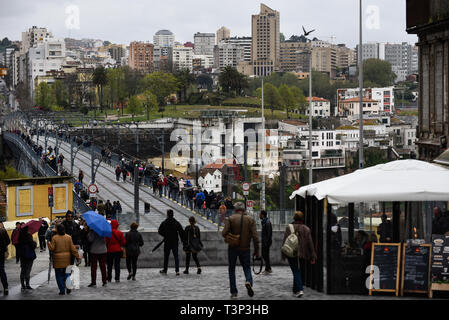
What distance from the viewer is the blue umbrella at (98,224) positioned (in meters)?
15.4

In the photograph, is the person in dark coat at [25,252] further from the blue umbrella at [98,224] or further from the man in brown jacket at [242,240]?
the man in brown jacket at [242,240]

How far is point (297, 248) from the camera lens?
44.2ft

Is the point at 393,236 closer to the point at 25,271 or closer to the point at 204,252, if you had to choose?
the point at 25,271

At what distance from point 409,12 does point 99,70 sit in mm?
159562

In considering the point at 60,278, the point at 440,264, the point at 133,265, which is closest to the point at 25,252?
the point at 60,278

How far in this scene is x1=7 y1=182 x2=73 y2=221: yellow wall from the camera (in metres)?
39.3

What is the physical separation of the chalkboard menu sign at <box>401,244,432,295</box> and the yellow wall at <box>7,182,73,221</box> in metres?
28.2

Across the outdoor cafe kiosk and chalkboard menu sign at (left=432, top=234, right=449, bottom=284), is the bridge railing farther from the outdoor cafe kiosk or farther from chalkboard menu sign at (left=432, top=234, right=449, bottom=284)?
chalkboard menu sign at (left=432, top=234, right=449, bottom=284)

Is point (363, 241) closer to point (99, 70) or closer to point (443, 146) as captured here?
point (443, 146)

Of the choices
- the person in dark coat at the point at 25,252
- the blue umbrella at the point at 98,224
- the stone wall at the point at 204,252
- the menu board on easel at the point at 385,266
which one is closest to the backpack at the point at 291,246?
the menu board on easel at the point at 385,266

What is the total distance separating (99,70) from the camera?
187 meters

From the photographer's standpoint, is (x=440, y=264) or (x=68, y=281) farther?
(x=68, y=281)

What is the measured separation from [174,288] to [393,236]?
3859mm
